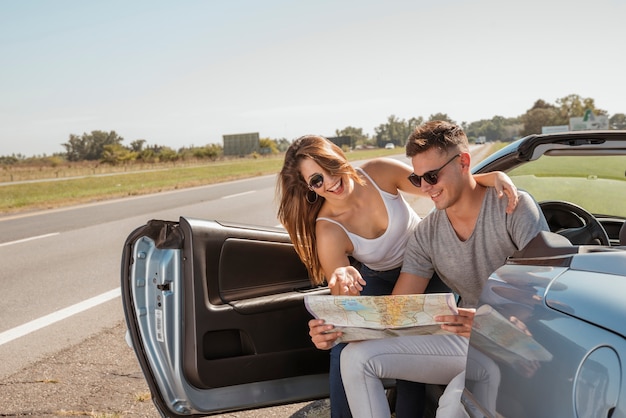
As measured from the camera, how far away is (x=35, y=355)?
5.04m

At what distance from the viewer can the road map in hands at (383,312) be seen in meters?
2.29

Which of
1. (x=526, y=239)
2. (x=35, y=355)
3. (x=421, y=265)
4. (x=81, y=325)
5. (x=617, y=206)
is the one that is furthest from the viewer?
(x=617, y=206)

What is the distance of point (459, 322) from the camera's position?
233cm

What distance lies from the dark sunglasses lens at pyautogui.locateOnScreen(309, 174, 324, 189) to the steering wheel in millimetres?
1234

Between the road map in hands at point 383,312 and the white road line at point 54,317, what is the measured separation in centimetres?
404

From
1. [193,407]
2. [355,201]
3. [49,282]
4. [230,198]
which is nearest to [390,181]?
[355,201]

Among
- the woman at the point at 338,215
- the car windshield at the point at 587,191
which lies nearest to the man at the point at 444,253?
the woman at the point at 338,215

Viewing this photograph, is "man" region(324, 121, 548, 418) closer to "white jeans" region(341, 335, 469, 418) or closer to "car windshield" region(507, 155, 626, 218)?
"white jeans" region(341, 335, 469, 418)

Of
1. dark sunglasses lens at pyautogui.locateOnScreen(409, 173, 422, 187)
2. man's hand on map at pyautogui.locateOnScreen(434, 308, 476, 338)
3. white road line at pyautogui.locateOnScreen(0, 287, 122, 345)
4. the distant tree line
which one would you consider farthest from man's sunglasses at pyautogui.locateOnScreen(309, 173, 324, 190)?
the distant tree line

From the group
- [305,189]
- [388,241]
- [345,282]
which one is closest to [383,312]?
[345,282]

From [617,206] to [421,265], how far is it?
46.7 feet

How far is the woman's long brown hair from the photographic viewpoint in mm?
3150

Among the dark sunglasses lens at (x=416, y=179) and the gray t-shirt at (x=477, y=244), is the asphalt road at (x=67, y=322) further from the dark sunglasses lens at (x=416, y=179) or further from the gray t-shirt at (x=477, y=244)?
the dark sunglasses lens at (x=416, y=179)

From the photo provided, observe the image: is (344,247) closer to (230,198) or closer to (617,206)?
(617,206)
